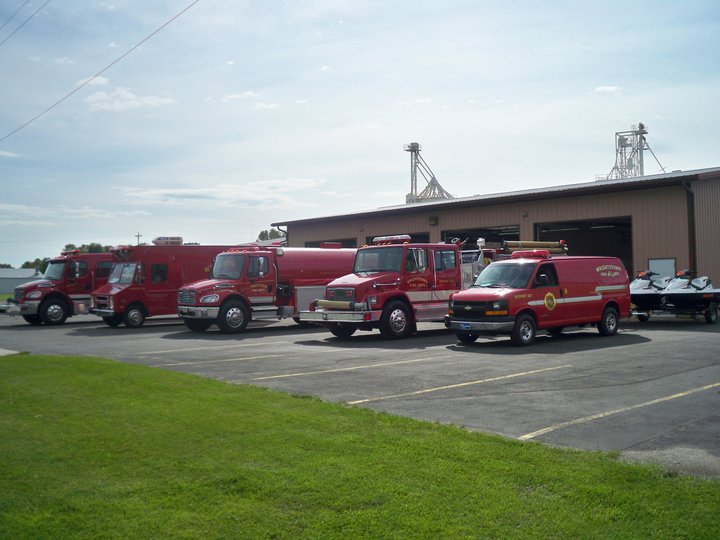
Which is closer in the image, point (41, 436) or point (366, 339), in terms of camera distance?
point (41, 436)

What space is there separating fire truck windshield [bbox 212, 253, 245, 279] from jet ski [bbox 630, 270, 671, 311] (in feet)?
39.4

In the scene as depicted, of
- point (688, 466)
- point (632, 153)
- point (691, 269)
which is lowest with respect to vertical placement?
point (688, 466)

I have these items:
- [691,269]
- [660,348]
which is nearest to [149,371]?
[660,348]

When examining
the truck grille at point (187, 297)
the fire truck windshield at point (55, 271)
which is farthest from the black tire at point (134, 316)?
the fire truck windshield at point (55, 271)

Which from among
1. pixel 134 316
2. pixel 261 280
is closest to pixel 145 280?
pixel 134 316

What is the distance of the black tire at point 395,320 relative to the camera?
17.6 meters

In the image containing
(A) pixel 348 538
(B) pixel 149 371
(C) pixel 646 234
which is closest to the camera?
(A) pixel 348 538

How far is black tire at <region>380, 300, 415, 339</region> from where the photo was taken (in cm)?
1761

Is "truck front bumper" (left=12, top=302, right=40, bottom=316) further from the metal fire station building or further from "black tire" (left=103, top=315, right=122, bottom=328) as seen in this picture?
the metal fire station building

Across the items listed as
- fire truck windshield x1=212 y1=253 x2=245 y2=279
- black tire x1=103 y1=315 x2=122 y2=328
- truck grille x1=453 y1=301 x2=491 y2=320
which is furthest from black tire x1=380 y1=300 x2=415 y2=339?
black tire x1=103 y1=315 x2=122 y2=328

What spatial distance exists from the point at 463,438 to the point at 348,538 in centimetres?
256

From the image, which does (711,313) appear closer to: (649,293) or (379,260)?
(649,293)

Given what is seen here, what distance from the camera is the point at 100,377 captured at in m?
10.2

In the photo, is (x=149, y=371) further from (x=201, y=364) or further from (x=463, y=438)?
(x=463, y=438)
